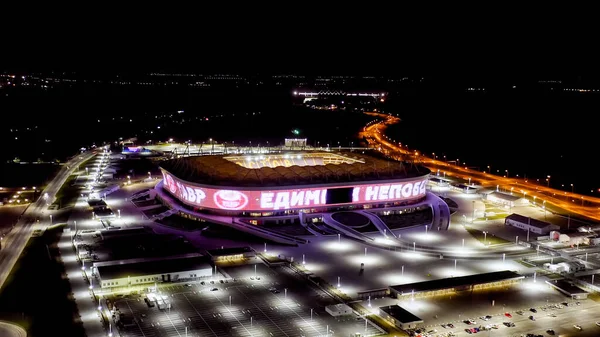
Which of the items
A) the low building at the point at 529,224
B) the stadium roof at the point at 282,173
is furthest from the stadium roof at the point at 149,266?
the low building at the point at 529,224

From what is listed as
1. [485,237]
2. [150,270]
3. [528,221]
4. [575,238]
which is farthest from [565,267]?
[150,270]

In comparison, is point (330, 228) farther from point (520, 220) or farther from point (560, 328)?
point (560, 328)

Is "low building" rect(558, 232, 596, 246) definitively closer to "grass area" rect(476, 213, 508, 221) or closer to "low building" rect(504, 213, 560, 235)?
"low building" rect(504, 213, 560, 235)

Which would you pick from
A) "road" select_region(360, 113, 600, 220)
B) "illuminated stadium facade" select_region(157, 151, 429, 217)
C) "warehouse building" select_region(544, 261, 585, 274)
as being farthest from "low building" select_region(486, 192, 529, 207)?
"warehouse building" select_region(544, 261, 585, 274)

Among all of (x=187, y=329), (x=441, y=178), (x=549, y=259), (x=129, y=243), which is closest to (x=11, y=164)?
(x=129, y=243)

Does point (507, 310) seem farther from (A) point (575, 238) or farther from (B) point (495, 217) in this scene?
(B) point (495, 217)

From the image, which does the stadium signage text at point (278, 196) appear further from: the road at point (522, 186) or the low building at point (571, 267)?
the low building at point (571, 267)

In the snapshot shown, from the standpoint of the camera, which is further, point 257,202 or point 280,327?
point 257,202
